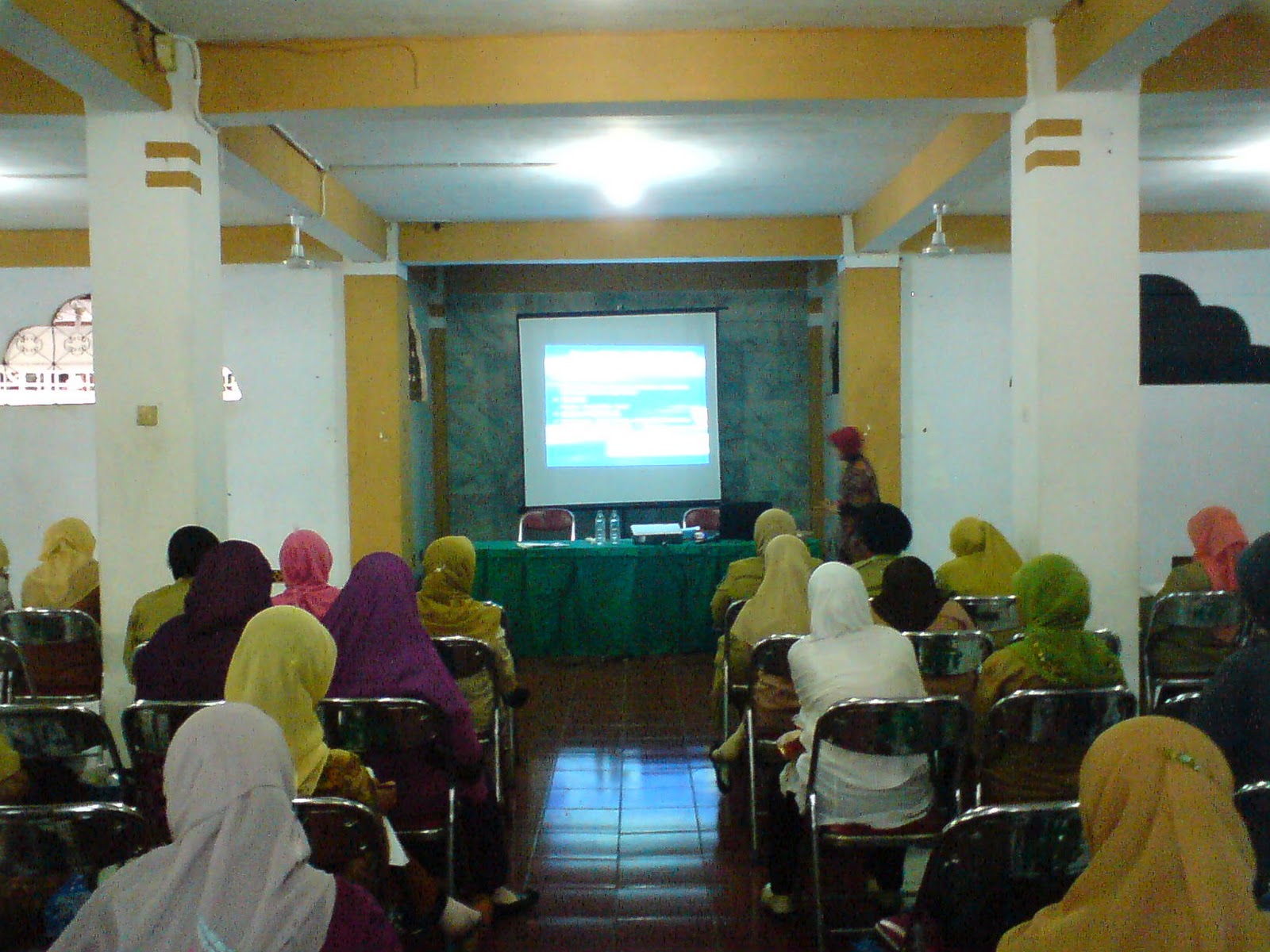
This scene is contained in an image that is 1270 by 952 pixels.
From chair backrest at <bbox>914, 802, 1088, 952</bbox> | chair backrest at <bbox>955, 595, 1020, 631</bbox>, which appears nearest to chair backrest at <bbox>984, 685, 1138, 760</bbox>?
chair backrest at <bbox>914, 802, 1088, 952</bbox>

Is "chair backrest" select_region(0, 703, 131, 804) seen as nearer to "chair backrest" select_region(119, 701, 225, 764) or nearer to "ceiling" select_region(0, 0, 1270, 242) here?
"chair backrest" select_region(119, 701, 225, 764)

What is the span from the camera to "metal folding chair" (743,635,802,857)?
3.49 metres

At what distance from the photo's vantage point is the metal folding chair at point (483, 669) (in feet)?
11.9

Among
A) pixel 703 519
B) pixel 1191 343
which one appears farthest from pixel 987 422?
pixel 703 519

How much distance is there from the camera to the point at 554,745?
502 centimetres

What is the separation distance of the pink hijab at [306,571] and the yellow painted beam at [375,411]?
4.06 meters

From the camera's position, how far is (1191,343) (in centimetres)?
849

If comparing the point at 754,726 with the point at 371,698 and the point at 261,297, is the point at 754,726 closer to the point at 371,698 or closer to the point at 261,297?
the point at 371,698

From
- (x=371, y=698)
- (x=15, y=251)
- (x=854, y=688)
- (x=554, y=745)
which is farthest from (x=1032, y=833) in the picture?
(x=15, y=251)

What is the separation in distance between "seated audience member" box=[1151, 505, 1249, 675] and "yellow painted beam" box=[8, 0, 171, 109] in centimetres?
424

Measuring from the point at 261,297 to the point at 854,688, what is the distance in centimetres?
687

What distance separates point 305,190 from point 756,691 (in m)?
4.08

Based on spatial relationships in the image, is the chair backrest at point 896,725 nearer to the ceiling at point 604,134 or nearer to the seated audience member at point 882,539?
the seated audience member at point 882,539

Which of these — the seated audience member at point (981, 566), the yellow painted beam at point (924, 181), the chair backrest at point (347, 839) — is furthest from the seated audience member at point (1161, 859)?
the yellow painted beam at point (924, 181)
